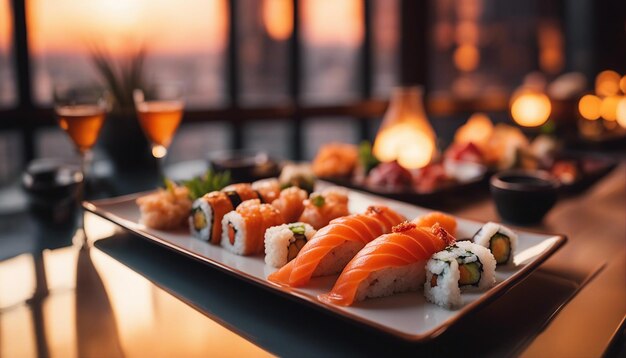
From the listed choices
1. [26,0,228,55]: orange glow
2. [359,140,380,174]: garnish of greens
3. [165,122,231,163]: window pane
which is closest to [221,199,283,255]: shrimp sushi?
[359,140,380,174]: garnish of greens

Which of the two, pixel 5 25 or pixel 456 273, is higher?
pixel 5 25

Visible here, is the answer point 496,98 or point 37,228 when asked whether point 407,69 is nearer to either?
point 496,98

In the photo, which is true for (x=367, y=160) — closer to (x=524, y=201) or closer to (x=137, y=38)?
(x=524, y=201)

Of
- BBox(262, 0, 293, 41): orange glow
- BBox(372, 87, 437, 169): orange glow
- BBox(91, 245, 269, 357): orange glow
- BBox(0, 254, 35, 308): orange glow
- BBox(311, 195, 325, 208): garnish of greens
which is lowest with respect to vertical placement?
BBox(91, 245, 269, 357): orange glow

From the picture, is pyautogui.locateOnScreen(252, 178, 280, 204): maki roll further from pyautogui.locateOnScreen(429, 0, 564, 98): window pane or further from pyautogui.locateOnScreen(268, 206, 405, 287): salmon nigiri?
pyautogui.locateOnScreen(429, 0, 564, 98): window pane

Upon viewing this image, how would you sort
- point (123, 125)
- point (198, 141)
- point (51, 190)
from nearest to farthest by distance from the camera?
point (51, 190), point (123, 125), point (198, 141)

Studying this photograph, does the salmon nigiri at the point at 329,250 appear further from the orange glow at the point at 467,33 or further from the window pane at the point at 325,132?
the orange glow at the point at 467,33

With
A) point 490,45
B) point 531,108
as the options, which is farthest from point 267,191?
point 490,45

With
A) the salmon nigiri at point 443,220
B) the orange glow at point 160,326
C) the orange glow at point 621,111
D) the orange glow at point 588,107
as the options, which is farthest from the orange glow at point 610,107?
the orange glow at point 160,326
